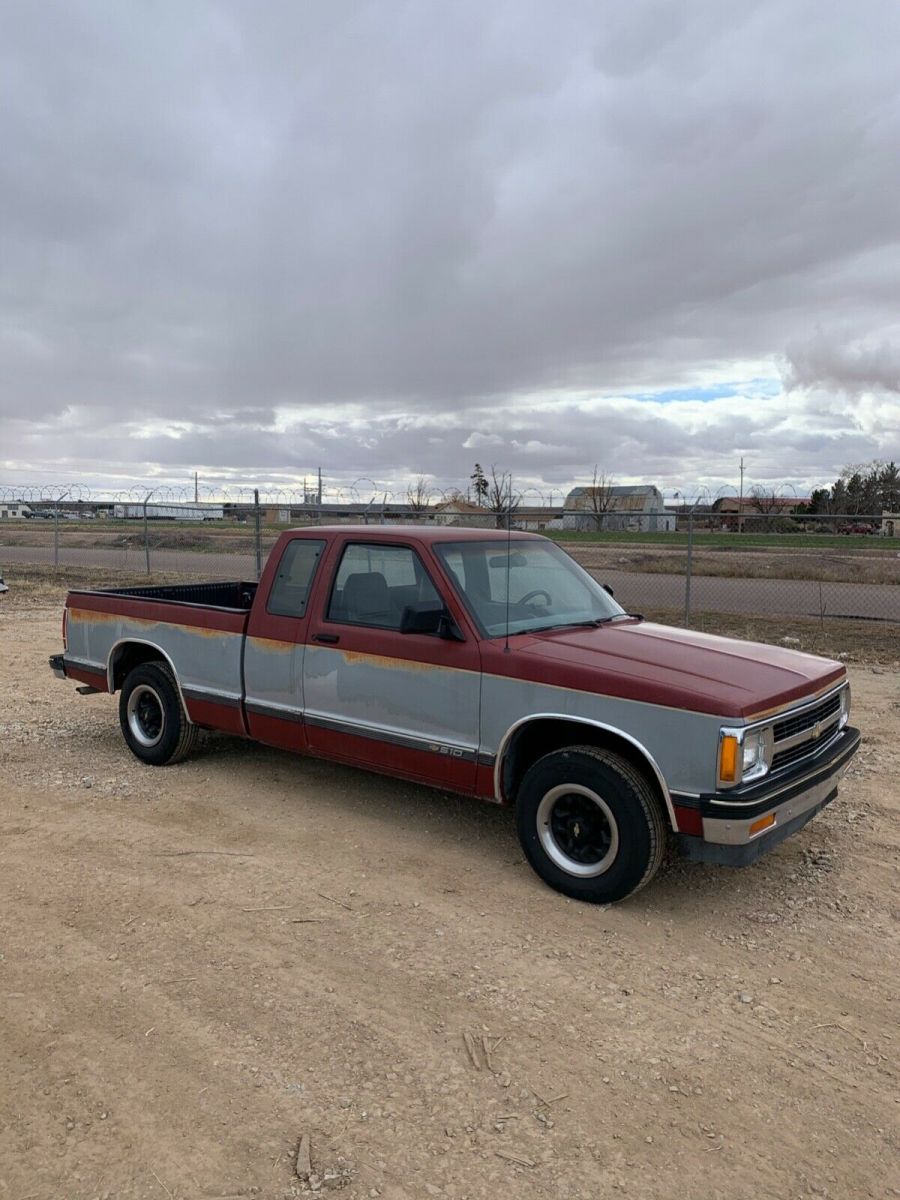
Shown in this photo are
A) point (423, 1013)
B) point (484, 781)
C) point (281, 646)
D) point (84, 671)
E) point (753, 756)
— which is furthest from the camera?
point (84, 671)

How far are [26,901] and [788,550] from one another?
1902 cm

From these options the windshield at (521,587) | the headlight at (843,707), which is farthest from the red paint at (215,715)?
the headlight at (843,707)

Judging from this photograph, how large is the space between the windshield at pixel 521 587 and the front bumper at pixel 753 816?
4.63 feet

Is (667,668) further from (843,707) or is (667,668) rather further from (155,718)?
(155,718)

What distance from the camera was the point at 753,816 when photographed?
3.64 m

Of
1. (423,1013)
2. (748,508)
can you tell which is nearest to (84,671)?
(423,1013)

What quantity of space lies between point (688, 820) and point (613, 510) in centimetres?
1882

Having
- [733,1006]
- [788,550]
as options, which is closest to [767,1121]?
[733,1006]

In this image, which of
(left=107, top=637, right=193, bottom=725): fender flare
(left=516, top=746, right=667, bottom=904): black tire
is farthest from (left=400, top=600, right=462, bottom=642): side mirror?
(left=107, top=637, right=193, bottom=725): fender flare

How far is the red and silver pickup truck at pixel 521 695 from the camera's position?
3.77 metres

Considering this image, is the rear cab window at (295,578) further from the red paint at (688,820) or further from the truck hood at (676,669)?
the red paint at (688,820)

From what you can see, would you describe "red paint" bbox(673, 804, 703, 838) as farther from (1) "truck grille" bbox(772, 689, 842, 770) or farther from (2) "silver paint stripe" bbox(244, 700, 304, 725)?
(2) "silver paint stripe" bbox(244, 700, 304, 725)

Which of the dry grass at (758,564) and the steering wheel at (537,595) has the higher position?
the steering wheel at (537,595)

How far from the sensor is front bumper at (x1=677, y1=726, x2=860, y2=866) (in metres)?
3.62
